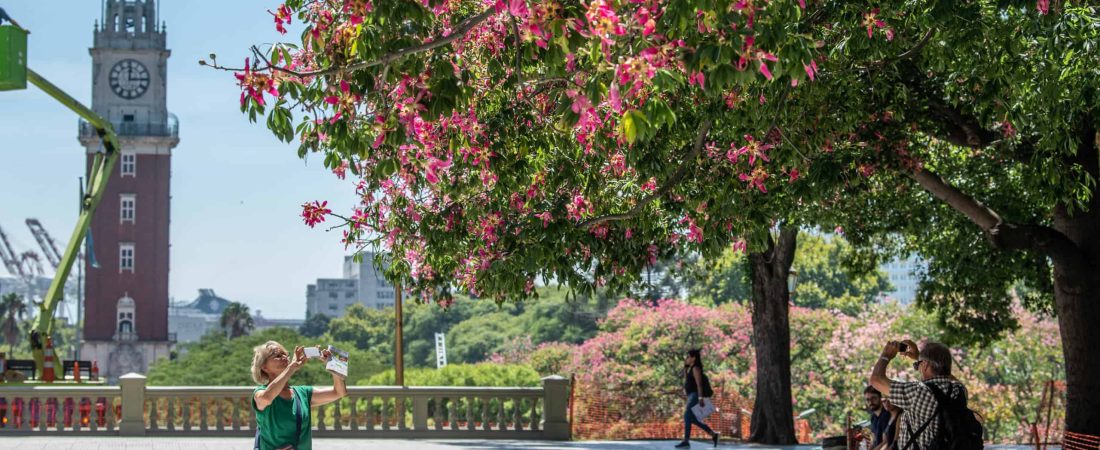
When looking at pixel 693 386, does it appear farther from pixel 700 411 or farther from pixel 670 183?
pixel 670 183

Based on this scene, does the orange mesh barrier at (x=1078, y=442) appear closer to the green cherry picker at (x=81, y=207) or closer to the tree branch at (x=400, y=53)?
the tree branch at (x=400, y=53)

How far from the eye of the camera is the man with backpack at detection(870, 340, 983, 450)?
27.5ft

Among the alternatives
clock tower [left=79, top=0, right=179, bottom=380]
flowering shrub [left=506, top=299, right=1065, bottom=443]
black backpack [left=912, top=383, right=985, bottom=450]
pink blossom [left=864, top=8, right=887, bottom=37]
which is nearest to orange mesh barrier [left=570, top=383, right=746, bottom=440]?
flowering shrub [left=506, top=299, right=1065, bottom=443]

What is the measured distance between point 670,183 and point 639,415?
30630 mm

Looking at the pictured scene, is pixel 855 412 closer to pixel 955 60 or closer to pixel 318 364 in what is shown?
pixel 318 364

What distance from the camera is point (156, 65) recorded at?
104375 millimetres

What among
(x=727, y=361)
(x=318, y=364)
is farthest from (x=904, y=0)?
(x=318, y=364)

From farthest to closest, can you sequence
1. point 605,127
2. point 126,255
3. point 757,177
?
point 126,255
point 757,177
point 605,127

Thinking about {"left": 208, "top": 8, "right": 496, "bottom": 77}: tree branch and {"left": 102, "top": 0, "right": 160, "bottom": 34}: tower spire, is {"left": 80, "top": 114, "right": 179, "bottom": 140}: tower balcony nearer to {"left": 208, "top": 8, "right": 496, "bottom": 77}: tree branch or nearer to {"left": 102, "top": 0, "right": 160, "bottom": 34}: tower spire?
{"left": 102, "top": 0, "right": 160, "bottom": 34}: tower spire

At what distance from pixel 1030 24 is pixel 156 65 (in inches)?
3914

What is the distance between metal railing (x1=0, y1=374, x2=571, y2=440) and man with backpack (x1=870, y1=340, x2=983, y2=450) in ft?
49.6

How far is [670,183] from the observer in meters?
13.2

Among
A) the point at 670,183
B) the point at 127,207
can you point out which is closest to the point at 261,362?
the point at 670,183

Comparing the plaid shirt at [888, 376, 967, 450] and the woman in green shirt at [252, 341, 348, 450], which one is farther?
the plaid shirt at [888, 376, 967, 450]
